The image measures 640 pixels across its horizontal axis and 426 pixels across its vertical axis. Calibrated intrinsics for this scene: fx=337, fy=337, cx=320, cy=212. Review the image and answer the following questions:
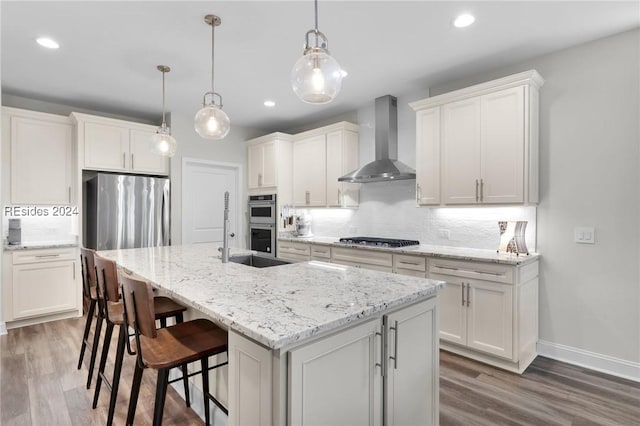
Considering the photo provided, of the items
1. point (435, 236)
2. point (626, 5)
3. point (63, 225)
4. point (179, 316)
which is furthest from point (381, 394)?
point (63, 225)

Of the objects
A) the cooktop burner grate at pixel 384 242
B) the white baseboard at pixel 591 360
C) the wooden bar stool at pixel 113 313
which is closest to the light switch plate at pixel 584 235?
the white baseboard at pixel 591 360

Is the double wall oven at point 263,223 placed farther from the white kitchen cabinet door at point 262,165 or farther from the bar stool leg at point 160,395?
the bar stool leg at point 160,395

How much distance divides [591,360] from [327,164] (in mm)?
3389

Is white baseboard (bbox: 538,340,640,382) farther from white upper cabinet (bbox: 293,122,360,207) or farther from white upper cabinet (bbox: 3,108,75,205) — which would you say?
white upper cabinet (bbox: 3,108,75,205)

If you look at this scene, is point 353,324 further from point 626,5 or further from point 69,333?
point 69,333

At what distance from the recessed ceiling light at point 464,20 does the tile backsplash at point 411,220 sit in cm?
163

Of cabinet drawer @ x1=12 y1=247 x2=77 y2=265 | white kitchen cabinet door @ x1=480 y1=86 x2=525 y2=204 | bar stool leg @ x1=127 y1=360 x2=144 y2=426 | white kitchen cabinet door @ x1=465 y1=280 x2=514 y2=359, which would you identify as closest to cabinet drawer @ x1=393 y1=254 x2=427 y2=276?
white kitchen cabinet door @ x1=465 y1=280 x2=514 y2=359

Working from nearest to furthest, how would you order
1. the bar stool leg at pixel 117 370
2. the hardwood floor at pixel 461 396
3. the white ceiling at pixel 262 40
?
the bar stool leg at pixel 117 370, the hardwood floor at pixel 461 396, the white ceiling at pixel 262 40

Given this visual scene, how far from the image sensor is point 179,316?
224 cm

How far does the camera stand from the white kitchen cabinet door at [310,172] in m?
4.69

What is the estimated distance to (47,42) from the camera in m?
2.71

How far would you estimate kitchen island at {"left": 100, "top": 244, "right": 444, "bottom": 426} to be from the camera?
1134 millimetres

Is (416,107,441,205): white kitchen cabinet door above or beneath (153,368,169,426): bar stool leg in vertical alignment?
above

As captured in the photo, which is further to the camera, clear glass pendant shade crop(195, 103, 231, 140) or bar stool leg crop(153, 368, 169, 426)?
clear glass pendant shade crop(195, 103, 231, 140)
